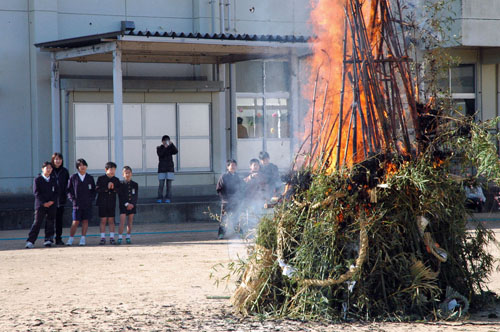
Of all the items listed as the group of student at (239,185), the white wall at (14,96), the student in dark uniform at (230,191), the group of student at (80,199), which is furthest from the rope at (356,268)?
the white wall at (14,96)

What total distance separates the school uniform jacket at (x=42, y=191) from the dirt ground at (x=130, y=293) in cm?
88

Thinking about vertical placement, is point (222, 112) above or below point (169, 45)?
below

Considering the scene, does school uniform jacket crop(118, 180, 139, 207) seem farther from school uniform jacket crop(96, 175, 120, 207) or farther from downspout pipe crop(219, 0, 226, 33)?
downspout pipe crop(219, 0, 226, 33)

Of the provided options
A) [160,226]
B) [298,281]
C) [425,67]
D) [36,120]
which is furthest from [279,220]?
[36,120]

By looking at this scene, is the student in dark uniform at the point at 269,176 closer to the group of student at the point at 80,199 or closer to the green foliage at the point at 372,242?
the group of student at the point at 80,199

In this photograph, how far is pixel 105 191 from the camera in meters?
13.8

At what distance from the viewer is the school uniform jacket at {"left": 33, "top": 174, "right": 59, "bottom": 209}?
13.2 metres

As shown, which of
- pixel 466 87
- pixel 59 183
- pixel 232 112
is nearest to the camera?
pixel 59 183

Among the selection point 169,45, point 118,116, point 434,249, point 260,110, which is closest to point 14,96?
point 118,116

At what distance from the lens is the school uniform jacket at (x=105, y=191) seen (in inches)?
542

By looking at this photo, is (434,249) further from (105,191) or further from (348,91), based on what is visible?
(105,191)

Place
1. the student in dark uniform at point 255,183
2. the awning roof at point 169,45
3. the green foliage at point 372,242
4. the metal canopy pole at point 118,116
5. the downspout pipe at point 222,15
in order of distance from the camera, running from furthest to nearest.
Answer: the downspout pipe at point 222,15 → the metal canopy pole at point 118,116 → the awning roof at point 169,45 → the student in dark uniform at point 255,183 → the green foliage at point 372,242

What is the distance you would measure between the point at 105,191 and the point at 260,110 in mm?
9858

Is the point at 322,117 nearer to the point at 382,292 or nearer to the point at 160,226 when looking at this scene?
the point at 382,292
